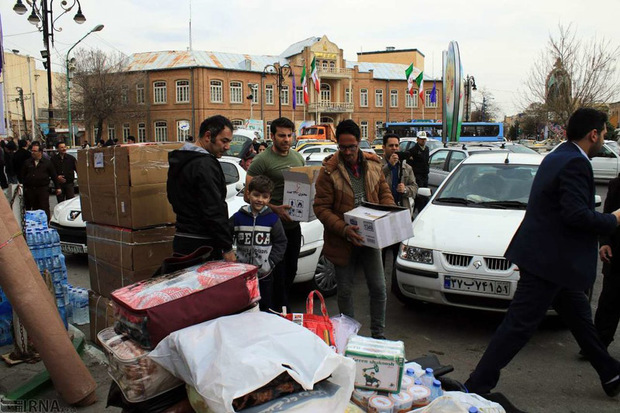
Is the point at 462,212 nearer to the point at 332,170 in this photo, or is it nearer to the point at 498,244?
the point at 498,244

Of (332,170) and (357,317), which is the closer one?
(332,170)

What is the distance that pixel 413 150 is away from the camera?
9344 mm

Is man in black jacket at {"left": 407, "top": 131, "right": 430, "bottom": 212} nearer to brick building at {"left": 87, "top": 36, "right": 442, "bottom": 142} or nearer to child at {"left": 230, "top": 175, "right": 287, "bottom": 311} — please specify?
child at {"left": 230, "top": 175, "right": 287, "bottom": 311}

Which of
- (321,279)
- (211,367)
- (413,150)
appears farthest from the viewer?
(413,150)

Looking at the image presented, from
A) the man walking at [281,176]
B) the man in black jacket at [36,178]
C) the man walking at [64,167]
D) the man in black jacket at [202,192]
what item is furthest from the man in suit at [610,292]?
the man walking at [64,167]

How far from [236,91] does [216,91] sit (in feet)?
7.82

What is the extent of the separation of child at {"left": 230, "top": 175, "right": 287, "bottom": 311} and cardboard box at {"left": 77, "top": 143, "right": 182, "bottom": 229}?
30.7 inches

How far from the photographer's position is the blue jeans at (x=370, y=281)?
3.95 m

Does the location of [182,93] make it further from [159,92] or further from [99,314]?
[99,314]

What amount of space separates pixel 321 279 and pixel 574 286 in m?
3.16

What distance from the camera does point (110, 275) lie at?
4.38m

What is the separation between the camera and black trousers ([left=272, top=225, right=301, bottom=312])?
166 inches

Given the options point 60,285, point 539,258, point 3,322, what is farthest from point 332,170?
point 3,322

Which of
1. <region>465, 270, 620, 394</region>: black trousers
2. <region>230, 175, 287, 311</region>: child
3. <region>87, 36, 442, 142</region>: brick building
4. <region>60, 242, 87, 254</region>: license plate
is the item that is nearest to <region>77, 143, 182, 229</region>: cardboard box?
<region>230, 175, 287, 311</region>: child
